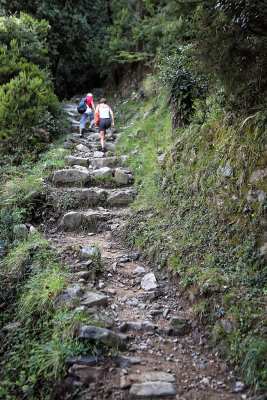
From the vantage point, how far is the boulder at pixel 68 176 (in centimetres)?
767

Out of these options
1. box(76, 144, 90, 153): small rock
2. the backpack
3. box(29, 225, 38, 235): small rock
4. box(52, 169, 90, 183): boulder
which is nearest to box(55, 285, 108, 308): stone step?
box(29, 225, 38, 235): small rock

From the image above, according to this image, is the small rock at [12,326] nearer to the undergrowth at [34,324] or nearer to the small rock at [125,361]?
the undergrowth at [34,324]

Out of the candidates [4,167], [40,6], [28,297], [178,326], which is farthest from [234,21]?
[40,6]

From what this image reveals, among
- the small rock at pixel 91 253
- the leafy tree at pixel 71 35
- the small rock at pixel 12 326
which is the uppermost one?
the leafy tree at pixel 71 35

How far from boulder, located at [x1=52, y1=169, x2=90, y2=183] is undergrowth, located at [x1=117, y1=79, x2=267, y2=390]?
178cm

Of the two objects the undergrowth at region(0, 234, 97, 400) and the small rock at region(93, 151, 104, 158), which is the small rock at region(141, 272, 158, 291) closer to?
the undergrowth at region(0, 234, 97, 400)

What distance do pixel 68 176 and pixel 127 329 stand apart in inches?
193

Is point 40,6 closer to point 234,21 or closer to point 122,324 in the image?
point 234,21

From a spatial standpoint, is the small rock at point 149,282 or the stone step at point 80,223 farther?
the stone step at point 80,223

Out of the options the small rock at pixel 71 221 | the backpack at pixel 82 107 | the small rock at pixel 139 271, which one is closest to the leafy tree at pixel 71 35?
the backpack at pixel 82 107

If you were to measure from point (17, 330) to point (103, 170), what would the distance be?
4.92 metres

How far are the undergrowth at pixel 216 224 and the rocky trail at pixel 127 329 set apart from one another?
0.22m

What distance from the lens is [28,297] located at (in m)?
4.12

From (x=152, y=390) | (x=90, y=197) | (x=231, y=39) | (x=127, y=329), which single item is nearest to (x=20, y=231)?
(x=90, y=197)
